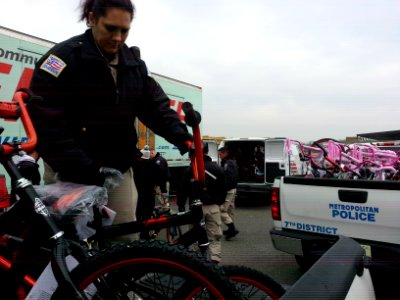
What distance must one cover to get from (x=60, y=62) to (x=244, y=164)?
36.5 ft

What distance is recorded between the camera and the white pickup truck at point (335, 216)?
3.54 metres

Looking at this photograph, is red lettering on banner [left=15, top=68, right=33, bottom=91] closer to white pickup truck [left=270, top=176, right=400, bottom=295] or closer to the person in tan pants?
the person in tan pants

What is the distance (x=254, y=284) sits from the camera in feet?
5.66

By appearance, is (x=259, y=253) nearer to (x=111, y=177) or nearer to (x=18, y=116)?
(x=111, y=177)

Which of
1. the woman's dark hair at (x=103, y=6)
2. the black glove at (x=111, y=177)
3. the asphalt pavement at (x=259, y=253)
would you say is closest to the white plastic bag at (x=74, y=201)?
the black glove at (x=111, y=177)

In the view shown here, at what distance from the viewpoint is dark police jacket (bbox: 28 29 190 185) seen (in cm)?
163

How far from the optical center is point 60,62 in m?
1.71

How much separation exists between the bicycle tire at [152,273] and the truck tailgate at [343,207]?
279 cm

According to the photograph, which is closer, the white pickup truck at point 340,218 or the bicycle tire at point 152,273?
the bicycle tire at point 152,273

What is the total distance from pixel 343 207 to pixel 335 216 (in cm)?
13

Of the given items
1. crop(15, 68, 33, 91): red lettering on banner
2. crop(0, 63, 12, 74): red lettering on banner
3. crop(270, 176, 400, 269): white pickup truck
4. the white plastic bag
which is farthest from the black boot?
the white plastic bag

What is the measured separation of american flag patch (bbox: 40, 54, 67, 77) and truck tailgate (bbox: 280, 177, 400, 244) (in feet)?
10.0

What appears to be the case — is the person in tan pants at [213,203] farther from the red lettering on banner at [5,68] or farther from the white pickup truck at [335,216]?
the red lettering on banner at [5,68]

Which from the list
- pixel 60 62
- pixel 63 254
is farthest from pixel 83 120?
pixel 63 254
